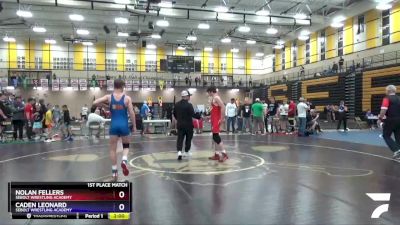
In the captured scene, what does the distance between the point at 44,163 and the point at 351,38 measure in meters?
28.9

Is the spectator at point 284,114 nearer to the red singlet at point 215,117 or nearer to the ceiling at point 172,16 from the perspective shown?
the red singlet at point 215,117

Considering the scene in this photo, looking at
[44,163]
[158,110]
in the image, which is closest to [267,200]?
[44,163]

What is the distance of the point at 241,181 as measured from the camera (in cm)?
624

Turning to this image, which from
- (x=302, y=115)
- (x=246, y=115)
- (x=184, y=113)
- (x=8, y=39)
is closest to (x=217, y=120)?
(x=184, y=113)

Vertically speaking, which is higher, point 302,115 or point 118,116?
point 118,116

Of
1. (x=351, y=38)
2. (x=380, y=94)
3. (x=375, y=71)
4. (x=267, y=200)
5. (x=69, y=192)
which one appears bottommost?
(x=267, y=200)

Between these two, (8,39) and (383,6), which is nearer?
(383,6)

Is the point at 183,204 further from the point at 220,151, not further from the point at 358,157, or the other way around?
the point at 358,157

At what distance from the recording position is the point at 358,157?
9117mm

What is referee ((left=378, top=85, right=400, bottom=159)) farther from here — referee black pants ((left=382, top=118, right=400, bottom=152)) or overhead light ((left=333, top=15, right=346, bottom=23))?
overhead light ((left=333, top=15, right=346, bottom=23))
